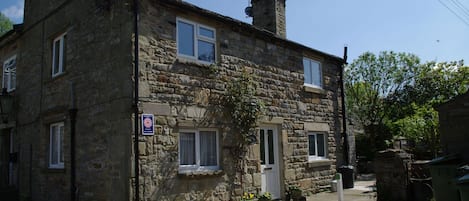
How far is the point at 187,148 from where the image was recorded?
31.1 feet

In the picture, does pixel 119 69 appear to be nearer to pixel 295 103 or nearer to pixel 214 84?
pixel 214 84

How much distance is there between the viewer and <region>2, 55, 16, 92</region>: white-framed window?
14.2m

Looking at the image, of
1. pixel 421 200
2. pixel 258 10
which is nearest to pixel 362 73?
→ pixel 258 10

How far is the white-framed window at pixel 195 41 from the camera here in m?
9.72

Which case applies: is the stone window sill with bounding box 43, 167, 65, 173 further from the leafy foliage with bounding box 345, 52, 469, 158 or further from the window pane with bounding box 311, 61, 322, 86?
the leafy foliage with bounding box 345, 52, 469, 158

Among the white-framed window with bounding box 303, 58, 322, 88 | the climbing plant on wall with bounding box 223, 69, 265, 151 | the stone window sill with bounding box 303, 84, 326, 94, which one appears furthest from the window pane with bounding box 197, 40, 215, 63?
the white-framed window with bounding box 303, 58, 322, 88

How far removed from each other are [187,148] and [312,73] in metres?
6.48

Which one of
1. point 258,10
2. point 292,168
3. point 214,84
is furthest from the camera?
point 258,10

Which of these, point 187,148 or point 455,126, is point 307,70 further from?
point 187,148

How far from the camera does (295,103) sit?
12.8 m

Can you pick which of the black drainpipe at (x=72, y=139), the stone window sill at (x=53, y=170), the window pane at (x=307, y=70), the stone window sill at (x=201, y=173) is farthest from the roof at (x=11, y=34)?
the window pane at (x=307, y=70)

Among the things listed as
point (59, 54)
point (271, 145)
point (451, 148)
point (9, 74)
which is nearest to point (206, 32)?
point (271, 145)

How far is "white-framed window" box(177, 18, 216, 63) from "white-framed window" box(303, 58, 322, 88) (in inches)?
181

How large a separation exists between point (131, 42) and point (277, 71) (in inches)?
206
